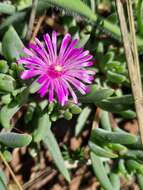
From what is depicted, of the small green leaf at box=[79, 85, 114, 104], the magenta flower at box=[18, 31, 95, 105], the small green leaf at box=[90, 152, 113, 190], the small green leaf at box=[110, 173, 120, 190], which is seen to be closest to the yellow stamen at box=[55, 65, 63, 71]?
the magenta flower at box=[18, 31, 95, 105]

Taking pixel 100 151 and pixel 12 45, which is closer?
pixel 12 45

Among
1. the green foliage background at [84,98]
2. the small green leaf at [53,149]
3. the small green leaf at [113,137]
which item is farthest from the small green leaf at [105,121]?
the small green leaf at [53,149]

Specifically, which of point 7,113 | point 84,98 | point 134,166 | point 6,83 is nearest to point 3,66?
point 6,83

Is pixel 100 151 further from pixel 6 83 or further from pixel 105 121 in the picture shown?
pixel 6 83

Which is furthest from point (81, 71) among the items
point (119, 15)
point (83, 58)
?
point (119, 15)

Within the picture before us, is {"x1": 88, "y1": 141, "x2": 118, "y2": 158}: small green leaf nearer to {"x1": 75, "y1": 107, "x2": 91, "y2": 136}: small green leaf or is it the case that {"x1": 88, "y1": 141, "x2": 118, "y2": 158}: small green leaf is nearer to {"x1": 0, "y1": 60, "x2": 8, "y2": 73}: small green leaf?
{"x1": 75, "y1": 107, "x2": 91, "y2": 136}: small green leaf

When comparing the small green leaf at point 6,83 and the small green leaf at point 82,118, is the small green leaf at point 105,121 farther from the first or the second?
the small green leaf at point 6,83
